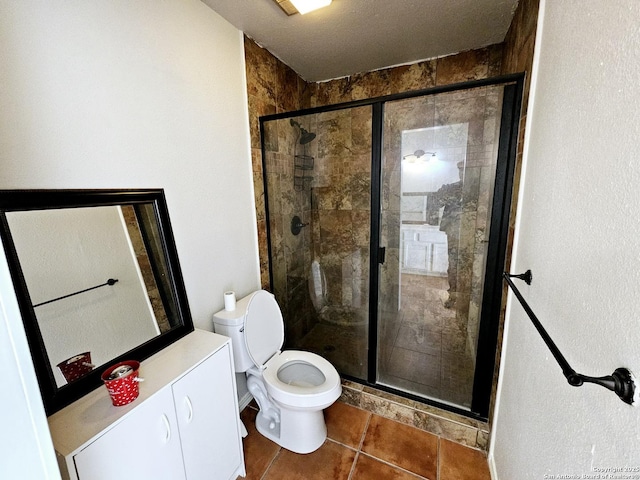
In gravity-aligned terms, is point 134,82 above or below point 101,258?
above

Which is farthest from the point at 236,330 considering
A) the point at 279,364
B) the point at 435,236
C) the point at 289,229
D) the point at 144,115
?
the point at 435,236

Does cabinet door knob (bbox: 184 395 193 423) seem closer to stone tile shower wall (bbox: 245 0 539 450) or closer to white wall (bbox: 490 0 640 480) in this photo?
stone tile shower wall (bbox: 245 0 539 450)

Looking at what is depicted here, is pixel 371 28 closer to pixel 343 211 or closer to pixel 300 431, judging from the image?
pixel 343 211

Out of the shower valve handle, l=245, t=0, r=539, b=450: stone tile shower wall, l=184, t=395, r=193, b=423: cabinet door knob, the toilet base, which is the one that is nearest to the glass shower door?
l=245, t=0, r=539, b=450: stone tile shower wall

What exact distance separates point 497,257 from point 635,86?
42.1 inches

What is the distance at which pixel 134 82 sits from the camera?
1175mm

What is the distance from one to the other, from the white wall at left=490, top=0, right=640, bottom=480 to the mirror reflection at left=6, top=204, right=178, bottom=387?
1512mm

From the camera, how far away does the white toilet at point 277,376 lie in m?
1.45

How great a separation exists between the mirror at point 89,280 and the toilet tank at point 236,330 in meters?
0.23

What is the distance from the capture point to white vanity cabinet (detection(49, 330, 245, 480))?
0.81 m

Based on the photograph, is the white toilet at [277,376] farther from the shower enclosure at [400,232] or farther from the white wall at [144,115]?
the shower enclosure at [400,232]

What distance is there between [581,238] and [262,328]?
1.55 m

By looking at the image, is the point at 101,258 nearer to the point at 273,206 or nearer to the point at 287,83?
the point at 273,206

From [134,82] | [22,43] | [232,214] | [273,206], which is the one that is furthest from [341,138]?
[22,43]
